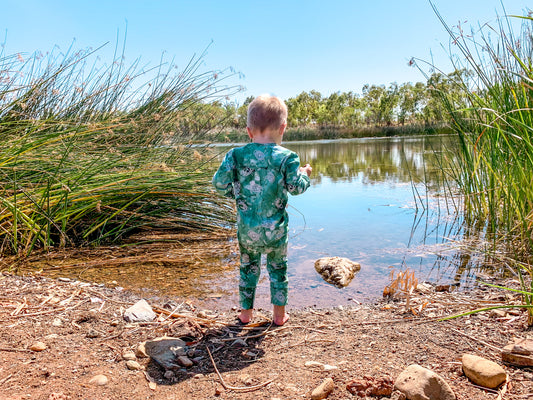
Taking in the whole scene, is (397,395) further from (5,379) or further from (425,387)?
(5,379)

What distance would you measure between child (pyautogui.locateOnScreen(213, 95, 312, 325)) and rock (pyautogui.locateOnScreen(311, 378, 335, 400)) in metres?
0.78

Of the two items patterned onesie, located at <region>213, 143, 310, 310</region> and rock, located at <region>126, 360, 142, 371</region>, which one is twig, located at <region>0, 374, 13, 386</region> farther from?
patterned onesie, located at <region>213, 143, 310, 310</region>

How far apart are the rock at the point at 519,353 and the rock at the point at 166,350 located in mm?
1361

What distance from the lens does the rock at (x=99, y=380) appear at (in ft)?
5.26

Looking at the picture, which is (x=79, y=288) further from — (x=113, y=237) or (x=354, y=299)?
(x=354, y=299)

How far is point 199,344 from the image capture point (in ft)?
6.77

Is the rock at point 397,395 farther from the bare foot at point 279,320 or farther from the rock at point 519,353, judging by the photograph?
the bare foot at point 279,320

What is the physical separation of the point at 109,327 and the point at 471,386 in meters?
1.72

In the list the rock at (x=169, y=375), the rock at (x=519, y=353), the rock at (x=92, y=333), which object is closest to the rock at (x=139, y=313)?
the rock at (x=92, y=333)

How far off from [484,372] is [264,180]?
129cm

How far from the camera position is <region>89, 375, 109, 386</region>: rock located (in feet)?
5.26

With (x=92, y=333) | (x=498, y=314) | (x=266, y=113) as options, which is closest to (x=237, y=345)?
(x=92, y=333)

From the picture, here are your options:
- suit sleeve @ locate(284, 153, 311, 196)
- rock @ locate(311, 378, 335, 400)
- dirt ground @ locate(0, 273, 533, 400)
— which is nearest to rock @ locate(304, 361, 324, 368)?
dirt ground @ locate(0, 273, 533, 400)

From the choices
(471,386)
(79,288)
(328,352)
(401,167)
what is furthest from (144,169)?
(401,167)
